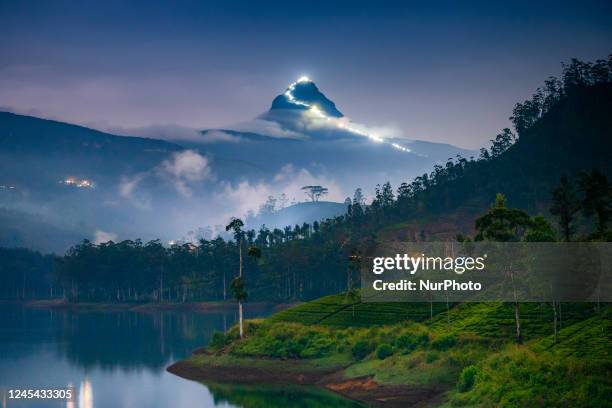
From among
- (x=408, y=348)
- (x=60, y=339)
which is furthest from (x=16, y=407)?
(x=60, y=339)

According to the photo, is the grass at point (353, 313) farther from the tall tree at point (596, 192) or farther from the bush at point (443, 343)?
the tall tree at point (596, 192)

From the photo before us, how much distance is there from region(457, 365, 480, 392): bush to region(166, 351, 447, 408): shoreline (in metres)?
2.36

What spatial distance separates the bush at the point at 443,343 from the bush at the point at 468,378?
37.9 feet

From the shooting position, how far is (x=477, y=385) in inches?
2596

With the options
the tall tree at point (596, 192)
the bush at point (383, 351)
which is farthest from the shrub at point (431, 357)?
the tall tree at point (596, 192)

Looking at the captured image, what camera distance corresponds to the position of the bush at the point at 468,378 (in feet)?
224

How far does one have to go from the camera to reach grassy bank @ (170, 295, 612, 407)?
61.7m

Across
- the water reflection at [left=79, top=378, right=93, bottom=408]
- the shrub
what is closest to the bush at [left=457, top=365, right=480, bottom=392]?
the shrub

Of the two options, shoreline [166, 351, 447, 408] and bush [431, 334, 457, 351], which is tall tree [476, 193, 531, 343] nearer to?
bush [431, 334, 457, 351]

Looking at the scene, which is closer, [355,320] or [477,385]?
[477,385]

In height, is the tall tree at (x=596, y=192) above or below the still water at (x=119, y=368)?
above

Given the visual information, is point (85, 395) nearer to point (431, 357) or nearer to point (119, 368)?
point (119, 368)

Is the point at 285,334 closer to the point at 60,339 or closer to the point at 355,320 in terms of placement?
the point at 355,320

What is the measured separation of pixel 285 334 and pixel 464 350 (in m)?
28.2
